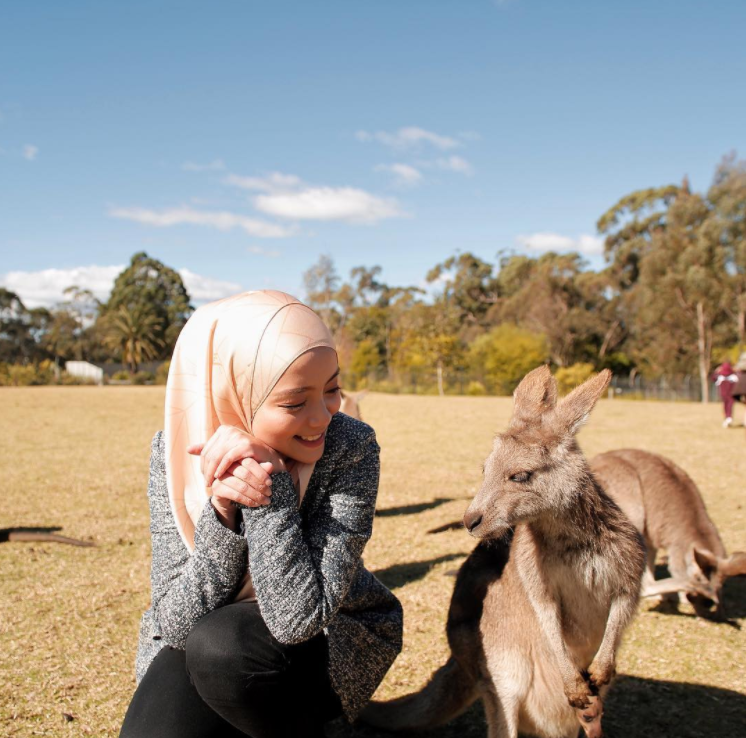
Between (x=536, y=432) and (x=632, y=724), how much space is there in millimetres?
1220

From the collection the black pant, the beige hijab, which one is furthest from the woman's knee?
the beige hijab

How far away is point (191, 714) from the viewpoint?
5.37 ft

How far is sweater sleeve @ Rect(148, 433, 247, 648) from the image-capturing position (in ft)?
5.14

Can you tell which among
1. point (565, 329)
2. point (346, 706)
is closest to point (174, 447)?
point (346, 706)

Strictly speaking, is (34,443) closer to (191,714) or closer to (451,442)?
(451,442)

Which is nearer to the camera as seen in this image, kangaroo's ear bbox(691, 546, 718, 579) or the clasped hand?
the clasped hand

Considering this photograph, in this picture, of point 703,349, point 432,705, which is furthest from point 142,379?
point 432,705

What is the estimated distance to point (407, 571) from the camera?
4.13 metres

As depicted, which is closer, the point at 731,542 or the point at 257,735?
the point at 257,735

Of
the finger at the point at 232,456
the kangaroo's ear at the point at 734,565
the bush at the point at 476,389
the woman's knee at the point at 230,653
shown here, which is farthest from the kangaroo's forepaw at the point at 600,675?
the bush at the point at 476,389

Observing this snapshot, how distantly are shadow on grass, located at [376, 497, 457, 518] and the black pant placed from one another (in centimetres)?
392

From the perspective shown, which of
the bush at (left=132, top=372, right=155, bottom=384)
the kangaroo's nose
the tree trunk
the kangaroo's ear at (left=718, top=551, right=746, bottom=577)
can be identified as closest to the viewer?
the kangaroo's nose

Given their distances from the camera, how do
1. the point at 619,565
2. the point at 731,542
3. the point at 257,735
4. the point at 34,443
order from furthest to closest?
the point at 34,443, the point at 731,542, the point at 619,565, the point at 257,735

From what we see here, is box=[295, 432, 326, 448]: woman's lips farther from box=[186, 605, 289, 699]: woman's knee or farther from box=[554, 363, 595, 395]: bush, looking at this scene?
box=[554, 363, 595, 395]: bush
